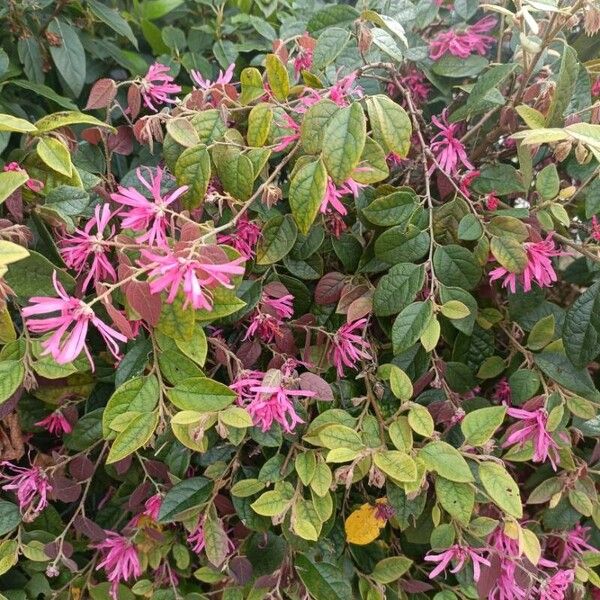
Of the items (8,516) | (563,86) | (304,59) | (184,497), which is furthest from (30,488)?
(563,86)

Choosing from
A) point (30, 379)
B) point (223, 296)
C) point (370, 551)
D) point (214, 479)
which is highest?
point (223, 296)

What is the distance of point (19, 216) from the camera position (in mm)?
661

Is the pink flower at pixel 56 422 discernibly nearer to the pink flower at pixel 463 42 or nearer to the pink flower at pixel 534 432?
the pink flower at pixel 534 432

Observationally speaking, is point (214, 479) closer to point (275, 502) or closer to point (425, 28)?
point (275, 502)

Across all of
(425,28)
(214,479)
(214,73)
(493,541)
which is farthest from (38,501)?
(425,28)

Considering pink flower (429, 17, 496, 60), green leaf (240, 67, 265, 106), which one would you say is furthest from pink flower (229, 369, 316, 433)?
pink flower (429, 17, 496, 60)

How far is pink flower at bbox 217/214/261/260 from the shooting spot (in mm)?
702

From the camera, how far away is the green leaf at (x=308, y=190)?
0.60 metres

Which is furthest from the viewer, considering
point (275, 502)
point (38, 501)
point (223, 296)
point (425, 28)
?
point (425, 28)

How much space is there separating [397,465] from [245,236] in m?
0.29

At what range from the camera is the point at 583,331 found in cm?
76

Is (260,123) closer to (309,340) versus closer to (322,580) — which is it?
(309,340)

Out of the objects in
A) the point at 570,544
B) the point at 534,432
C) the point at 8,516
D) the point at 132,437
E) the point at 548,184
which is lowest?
the point at 570,544

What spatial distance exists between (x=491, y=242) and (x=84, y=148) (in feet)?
1.64
